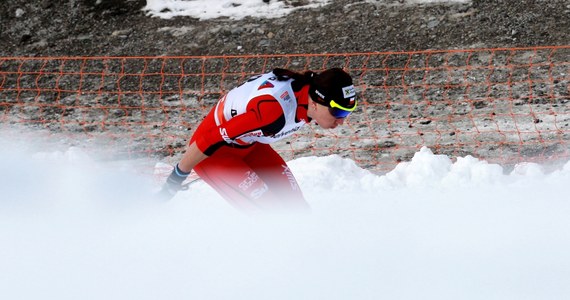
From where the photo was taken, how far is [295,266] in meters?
4.96

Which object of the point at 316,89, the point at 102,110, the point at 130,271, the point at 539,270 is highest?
the point at 316,89

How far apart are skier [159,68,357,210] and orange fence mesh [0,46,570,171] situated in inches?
77.3

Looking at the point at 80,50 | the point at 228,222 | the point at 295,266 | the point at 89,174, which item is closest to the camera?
the point at 295,266

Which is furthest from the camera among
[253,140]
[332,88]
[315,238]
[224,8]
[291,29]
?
[224,8]

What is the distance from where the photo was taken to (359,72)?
856cm

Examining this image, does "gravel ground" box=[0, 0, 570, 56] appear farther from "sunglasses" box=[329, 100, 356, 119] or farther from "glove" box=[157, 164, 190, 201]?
"sunglasses" box=[329, 100, 356, 119]

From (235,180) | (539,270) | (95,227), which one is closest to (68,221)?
(95,227)

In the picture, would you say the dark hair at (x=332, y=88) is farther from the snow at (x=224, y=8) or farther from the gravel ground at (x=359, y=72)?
the snow at (x=224, y=8)

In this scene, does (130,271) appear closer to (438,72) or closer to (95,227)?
(95,227)

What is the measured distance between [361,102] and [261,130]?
138 inches

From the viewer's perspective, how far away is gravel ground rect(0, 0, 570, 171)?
287 inches

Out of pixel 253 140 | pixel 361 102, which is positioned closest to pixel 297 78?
pixel 253 140

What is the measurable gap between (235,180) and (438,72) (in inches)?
158

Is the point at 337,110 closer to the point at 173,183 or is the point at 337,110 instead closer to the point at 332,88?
the point at 332,88
